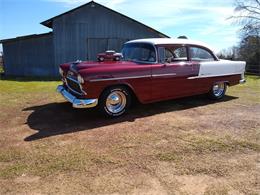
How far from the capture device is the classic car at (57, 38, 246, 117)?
6312 mm

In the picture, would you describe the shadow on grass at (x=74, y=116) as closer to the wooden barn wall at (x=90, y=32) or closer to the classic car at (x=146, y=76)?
the classic car at (x=146, y=76)

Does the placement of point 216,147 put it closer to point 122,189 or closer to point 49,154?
point 122,189

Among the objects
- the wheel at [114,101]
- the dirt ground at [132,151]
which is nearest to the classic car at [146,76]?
the wheel at [114,101]

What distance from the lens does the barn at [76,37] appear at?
53.1ft

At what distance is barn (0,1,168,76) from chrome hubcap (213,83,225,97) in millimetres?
9285

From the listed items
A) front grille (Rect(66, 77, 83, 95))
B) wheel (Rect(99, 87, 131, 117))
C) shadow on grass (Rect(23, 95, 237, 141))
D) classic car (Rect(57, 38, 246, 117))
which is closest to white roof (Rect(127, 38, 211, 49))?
classic car (Rect(57, 38, 246, 117))

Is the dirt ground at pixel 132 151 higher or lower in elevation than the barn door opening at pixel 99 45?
lower

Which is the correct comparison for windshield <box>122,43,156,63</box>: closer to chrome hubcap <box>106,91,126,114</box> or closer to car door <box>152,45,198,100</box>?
car door <box>152,45,198,100</box>

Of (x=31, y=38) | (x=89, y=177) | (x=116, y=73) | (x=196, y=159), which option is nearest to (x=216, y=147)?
(x=196, y=159)

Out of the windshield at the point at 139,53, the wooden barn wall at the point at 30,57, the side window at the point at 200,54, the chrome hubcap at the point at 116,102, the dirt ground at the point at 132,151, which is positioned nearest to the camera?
the dirt ground at the point at 132,151

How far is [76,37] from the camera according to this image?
16406mm

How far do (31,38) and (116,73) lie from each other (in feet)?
41.1

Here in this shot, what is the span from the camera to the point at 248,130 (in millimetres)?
5891

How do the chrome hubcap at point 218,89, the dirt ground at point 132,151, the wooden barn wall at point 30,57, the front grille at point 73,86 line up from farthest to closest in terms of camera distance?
1. the wooden barn wall at point 30,57
2. the chrome hubcap at point 218,89
3. the front grille at point 73,86
4. the dirt ground at point 132,151
